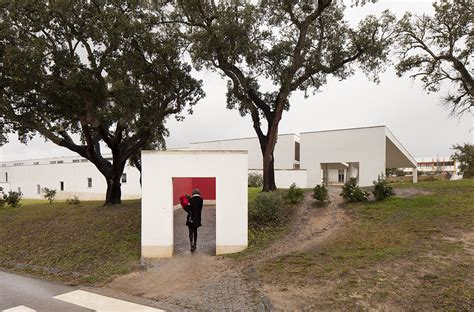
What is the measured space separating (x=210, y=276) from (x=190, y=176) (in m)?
2.71

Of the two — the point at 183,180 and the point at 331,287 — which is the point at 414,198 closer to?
the point at 331,287

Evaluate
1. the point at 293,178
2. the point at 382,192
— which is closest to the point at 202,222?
the point at 382,192

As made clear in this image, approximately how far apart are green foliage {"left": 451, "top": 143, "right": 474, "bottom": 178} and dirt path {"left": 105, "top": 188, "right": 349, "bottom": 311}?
2679 cm

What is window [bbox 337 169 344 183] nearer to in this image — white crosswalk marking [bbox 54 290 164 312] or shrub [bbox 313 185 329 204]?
shrub [bbox 313 185 329 204]

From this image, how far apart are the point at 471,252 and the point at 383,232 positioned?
7.29 ft

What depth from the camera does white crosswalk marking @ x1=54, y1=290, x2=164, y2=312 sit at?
516cm

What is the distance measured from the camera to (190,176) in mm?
8234

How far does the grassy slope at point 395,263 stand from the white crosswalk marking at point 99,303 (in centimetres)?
250

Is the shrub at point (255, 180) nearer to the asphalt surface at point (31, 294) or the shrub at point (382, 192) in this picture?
the shrub at point (382, 192)

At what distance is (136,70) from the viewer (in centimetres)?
1308

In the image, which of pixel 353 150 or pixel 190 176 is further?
pixel 353 150

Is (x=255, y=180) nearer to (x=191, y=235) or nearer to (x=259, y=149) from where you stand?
(x=259, y=149)

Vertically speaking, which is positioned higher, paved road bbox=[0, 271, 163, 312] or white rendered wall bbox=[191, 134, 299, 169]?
white rendered wall bbox=[191, 134, 299, 169]

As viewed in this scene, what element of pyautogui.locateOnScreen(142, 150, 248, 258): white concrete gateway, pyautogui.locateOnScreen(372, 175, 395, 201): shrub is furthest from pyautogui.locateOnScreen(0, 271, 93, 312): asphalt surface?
pyautogui.locateOnScreen(372, 175, 395, 201): shrub
